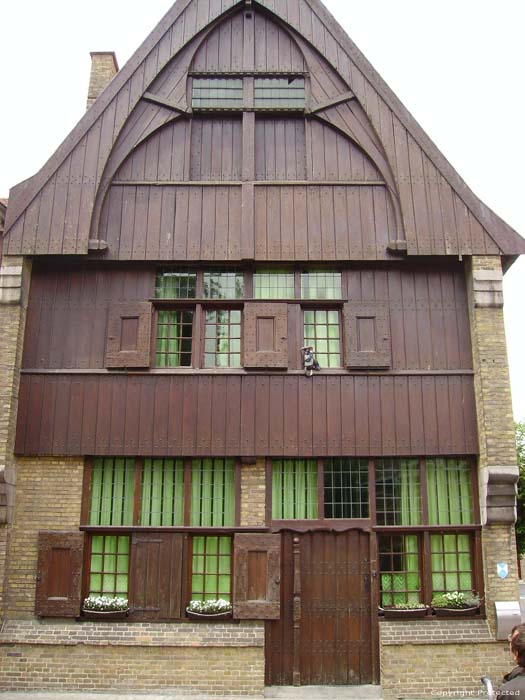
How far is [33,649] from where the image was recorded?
1184 centimetres

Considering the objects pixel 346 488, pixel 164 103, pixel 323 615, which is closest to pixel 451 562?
pixel 346 488

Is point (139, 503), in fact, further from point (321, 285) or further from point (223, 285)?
point (321, 285)

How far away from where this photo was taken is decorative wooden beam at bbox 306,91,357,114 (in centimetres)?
1412

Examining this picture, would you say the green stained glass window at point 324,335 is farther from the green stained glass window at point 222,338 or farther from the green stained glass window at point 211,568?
the green stained glass window at point 211,568

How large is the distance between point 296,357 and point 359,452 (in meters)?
2.10

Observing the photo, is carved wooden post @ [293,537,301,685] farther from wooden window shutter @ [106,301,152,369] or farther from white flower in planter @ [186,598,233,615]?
wooden window shutter @ [106,301,152,369]

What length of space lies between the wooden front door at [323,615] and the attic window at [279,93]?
8.61 meters

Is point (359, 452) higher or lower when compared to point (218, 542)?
higher

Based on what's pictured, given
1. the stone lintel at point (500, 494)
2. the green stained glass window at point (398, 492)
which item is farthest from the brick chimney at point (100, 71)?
the stone lintel at point (500, 494)

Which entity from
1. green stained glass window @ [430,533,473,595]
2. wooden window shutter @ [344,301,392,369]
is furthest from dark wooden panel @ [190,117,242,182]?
green stained glass window @ [430,533,473,595]

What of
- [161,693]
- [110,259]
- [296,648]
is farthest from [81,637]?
[110,259]

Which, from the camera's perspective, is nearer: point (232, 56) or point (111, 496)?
point (111, 496)

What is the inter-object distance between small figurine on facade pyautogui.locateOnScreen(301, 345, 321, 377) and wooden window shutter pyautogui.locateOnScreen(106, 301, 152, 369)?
2.91 metres

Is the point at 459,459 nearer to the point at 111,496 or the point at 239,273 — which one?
the point at 239,273
